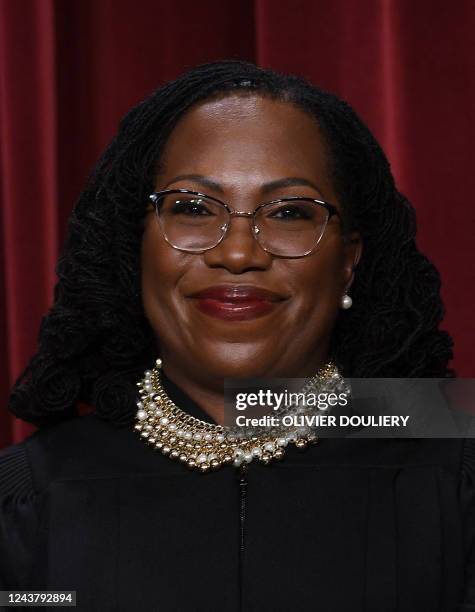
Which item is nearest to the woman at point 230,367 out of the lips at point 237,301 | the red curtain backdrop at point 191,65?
the lips at point 237,301

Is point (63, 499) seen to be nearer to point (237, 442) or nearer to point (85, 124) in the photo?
point (237, 442)

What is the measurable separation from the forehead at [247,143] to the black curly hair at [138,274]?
2cm

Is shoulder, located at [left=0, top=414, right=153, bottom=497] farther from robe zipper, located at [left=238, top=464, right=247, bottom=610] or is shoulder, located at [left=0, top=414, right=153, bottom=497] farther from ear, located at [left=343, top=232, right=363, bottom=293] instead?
ear, located at [left=343, top=232, right=363, bottom=293]

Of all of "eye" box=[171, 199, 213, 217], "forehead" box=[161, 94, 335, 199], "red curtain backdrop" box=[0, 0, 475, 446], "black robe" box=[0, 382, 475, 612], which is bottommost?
"black robe" box=[0, 382, 475, 612]

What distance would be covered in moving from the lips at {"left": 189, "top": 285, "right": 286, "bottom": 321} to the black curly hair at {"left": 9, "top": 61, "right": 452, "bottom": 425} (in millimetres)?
168

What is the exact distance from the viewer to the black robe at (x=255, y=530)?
1174mm

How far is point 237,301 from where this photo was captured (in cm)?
121

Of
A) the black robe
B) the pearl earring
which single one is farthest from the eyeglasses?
the black robe

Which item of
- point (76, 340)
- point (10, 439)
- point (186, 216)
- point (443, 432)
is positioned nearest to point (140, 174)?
point (186, 216)

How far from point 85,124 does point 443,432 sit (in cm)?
97

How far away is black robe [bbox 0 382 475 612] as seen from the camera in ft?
3.85

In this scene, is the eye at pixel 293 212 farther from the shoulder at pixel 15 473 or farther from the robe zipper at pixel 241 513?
the shoulder at pixel 15 473

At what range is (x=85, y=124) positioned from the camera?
6.20 ft

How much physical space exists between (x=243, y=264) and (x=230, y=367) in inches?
5.2
